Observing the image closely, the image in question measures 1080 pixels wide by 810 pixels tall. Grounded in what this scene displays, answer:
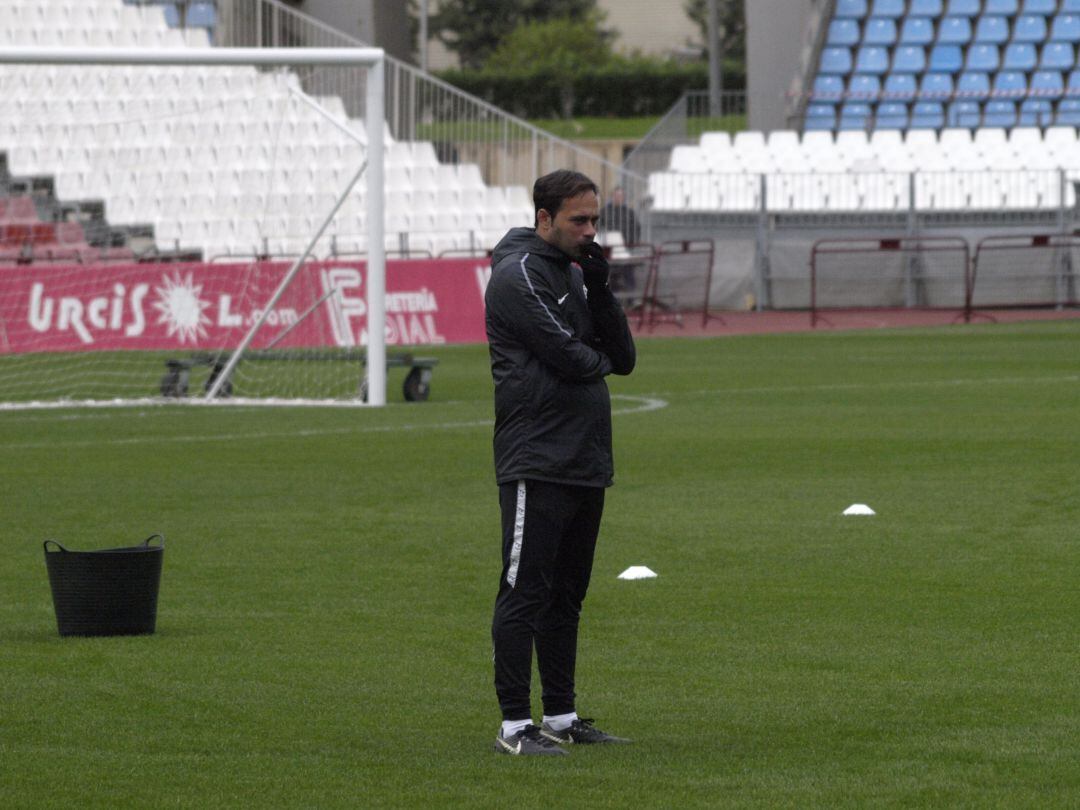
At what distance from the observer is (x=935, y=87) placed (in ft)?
135

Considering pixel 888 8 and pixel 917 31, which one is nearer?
pixel 917 31

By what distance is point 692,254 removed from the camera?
35250 millimetres

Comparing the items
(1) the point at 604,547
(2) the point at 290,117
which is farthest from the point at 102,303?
(1) the point at 604,547

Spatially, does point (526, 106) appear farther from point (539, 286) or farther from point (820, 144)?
point (539, 286)

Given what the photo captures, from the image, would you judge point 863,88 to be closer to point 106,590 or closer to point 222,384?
point 222,384

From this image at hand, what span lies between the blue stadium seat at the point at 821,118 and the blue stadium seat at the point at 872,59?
3.77 ft

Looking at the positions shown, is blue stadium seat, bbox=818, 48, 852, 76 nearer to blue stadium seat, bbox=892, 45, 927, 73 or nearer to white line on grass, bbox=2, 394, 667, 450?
blue stadium seat, bbox=892, 45, 927, 73

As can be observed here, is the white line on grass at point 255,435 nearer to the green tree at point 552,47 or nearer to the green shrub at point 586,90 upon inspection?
the green shrub at point 586,90

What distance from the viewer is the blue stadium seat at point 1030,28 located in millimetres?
41125

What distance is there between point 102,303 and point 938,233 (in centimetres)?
1530

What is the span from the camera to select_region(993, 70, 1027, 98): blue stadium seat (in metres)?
40.6

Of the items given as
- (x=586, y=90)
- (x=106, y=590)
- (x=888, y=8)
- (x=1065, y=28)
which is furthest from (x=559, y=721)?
(x=586, y=90)

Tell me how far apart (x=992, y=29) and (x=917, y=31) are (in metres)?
1.49

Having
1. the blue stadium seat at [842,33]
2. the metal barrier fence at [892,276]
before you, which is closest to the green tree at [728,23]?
the blue stadium seat at [842,33]
